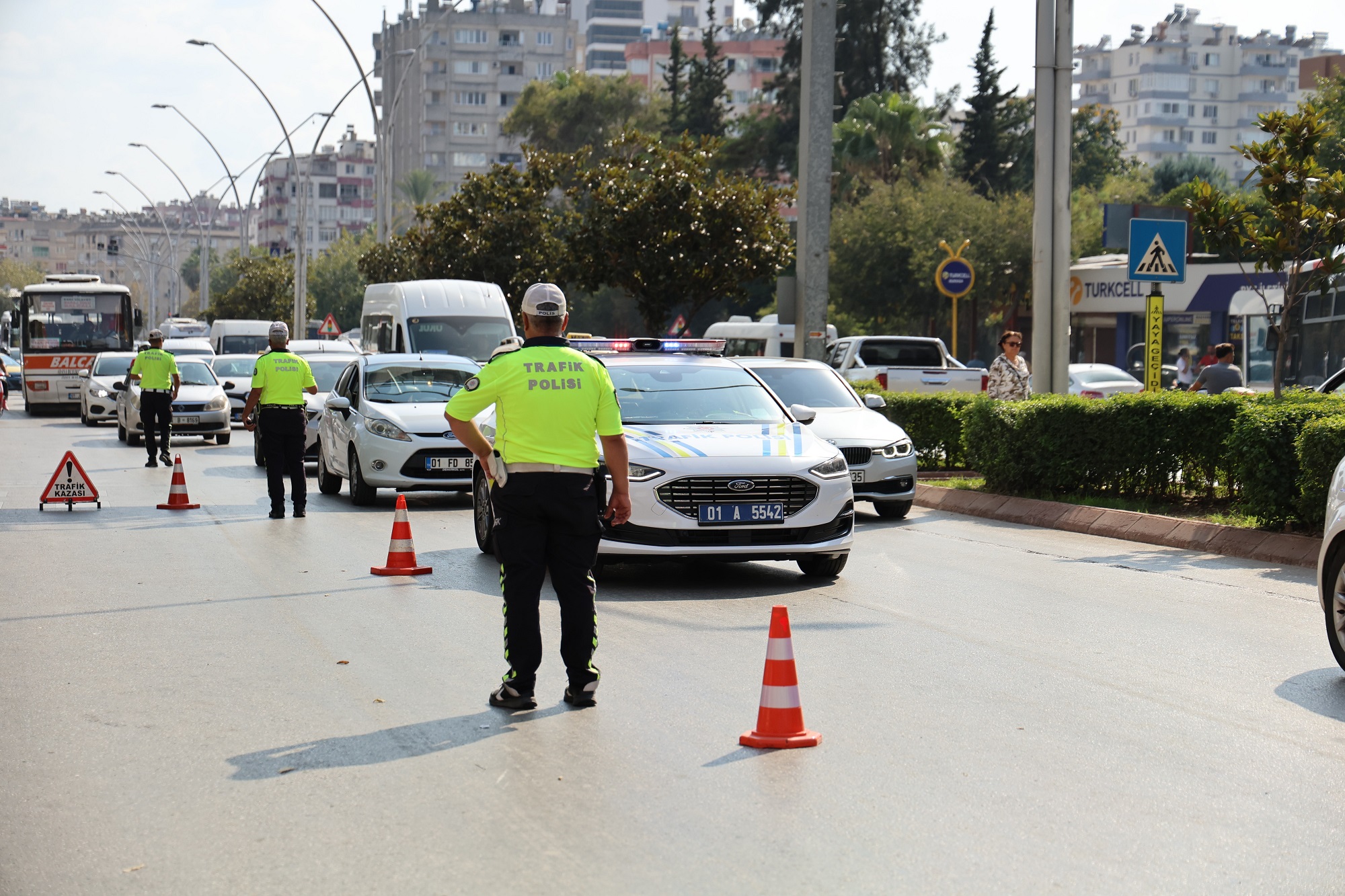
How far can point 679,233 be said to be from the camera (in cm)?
3347

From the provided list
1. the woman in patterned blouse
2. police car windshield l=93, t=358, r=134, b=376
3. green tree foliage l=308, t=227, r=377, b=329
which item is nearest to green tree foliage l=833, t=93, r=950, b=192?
police car windshield l=93, t=358, r=134, b=376

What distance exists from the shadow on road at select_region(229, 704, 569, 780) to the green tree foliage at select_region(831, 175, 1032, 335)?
4675cm

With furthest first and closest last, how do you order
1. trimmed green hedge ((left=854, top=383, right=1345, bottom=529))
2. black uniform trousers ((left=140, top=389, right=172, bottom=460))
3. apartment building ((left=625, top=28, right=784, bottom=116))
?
1. apartment building ((left=625, top=28, right=784, bottom=116))
2. black uniform trousers ((left=140, top=389, right=172, bottom=460))
3. trimmed green hedge ((left=854, top=383, right=1345, bottom=529))

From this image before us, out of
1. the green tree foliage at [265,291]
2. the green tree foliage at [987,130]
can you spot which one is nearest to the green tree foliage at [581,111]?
the green tree foliage at [265,291]

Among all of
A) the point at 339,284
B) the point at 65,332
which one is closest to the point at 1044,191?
the point at 65,332

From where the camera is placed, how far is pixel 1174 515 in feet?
48.7

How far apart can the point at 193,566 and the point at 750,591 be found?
4.20m

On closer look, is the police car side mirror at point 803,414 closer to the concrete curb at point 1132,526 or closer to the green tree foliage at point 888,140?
the concrete curb at point 1132,526

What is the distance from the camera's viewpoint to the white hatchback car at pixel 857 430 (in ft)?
52.4

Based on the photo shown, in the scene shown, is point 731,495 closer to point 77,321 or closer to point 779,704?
point 779,704

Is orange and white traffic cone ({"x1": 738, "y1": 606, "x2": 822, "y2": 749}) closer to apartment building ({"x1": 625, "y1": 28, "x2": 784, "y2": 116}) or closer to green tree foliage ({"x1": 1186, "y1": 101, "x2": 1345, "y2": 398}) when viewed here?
green tree foliage ({"x1": 1186, "y1": 101, "x2": 1345, "y2": 398})

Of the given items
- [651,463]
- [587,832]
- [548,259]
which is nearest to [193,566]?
[651,463]

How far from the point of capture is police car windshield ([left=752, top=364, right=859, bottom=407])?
17094mm

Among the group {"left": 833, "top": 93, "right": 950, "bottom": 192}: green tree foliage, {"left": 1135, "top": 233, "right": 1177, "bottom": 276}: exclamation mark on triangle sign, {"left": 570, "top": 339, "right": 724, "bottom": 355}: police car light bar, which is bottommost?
{"left": 570, "top": 339, "right": 724, "bottom": 355}: police car light bar
